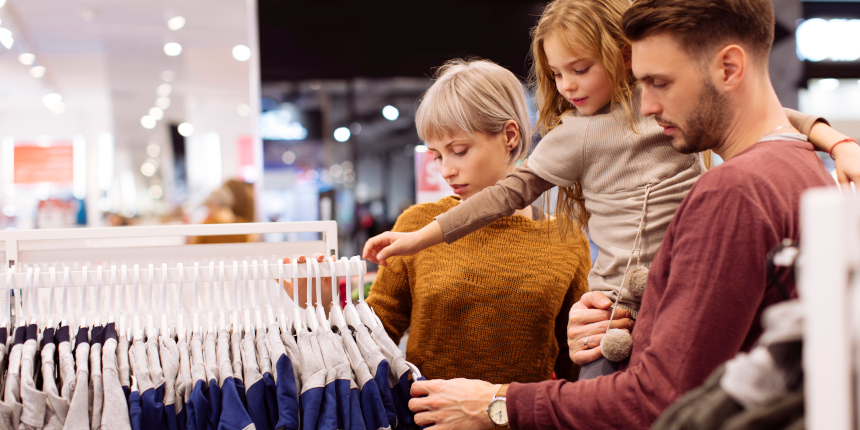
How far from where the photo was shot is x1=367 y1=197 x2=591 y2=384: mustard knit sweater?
5.66 ft

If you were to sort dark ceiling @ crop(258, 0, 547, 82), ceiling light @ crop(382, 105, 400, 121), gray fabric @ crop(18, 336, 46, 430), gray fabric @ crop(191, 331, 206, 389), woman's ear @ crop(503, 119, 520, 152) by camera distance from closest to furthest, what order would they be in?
gray fabric @ crop(18, 336, 46, 430), gray fabric @ crop(191, 331, 206, 389), woman's ear @ crop(503, 119, 520, 152), dark ceiling @ crop(258, 0, 547, 82), ceiling light @ crop(382, 105, 400, 121)

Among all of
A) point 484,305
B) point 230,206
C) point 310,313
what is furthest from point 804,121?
point 230,206

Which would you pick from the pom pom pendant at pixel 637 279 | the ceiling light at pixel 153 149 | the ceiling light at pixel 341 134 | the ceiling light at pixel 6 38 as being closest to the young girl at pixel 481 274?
the pom pom pendant at pixel 637 279

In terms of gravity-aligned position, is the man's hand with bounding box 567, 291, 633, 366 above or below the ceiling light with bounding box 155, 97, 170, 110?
below

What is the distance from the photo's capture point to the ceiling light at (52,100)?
10.0 metres

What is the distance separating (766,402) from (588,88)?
89 centimetres

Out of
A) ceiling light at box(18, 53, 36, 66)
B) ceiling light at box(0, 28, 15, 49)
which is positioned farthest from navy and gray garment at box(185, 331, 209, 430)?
ceiling light at box(18, 53, 36, 66)

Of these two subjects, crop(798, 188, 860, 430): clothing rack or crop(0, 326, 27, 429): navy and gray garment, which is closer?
crop(798, 188, 860, 430): clothing rack

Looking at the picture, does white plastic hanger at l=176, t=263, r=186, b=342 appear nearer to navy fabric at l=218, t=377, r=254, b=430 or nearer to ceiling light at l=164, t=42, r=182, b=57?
navy fabric at l=218, t=377, r=254, b=430

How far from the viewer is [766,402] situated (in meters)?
0.62

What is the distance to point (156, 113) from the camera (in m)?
10.1

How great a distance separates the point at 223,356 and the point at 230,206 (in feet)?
13.5

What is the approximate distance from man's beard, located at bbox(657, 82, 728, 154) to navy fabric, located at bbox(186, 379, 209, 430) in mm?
1016

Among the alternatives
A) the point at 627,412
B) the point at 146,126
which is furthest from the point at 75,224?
the point at 627,412
